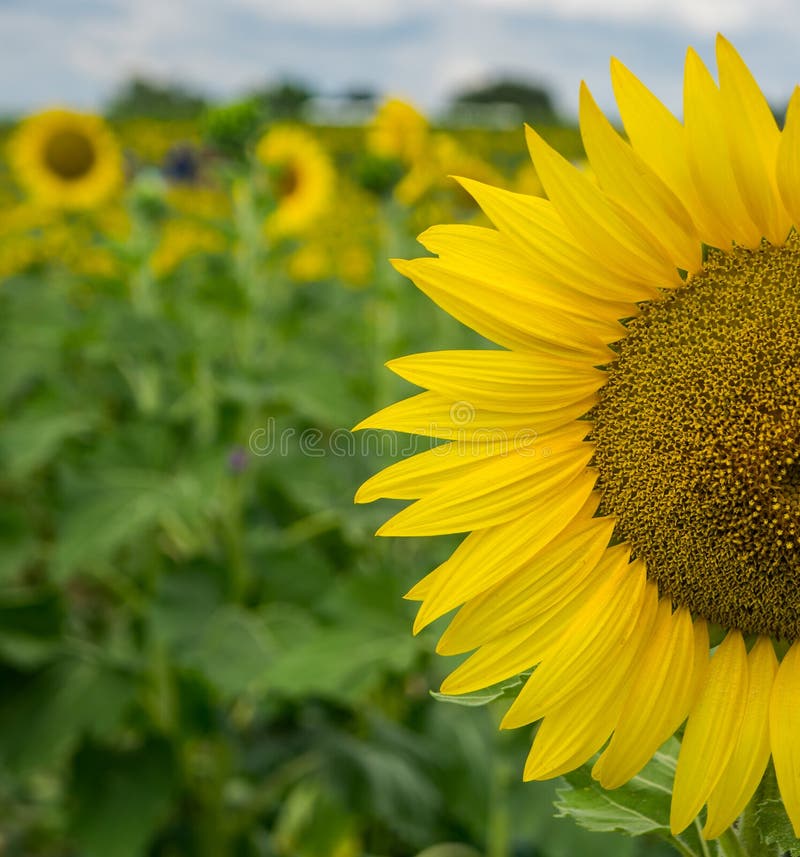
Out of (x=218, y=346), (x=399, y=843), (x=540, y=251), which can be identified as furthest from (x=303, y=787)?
(x=540, y=251)

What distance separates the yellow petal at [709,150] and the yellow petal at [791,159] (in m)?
0.03

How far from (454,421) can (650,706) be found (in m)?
0.25

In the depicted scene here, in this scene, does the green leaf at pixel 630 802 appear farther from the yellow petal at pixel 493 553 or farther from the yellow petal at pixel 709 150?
the yellow petal at pixel 709 150

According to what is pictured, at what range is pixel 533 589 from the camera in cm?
74

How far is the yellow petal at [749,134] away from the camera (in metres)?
0.66

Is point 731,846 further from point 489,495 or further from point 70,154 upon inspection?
point 70,154

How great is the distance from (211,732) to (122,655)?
0.52 m

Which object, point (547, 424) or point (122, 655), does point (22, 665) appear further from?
point (547, 424)

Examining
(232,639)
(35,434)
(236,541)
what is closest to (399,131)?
(35,434)

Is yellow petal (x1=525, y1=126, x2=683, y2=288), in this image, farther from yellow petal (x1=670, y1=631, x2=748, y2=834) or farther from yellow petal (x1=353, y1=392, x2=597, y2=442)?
yellow petal (x1=670, y1=631, x2=748, y2=834)

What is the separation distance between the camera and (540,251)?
0.72 m

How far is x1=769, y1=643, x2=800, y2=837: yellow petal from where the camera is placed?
65 cm

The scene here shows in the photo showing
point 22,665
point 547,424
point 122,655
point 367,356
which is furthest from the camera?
point 367,356

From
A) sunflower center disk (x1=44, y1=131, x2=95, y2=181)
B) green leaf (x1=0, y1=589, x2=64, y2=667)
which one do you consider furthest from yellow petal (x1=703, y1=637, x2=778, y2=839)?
sunflower center disk (x1=44, y1=131, x2=95, y2=181)
